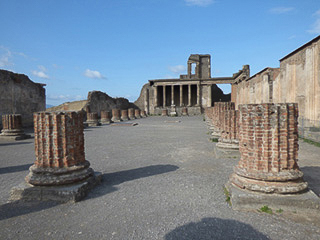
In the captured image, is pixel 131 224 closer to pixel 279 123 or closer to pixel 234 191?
pixel 234 191

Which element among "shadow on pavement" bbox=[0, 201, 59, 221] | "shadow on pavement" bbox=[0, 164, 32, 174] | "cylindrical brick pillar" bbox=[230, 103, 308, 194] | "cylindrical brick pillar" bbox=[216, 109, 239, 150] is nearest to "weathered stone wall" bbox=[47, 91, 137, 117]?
"shadow on pavement" bbox=[0, 164, 32, 174]

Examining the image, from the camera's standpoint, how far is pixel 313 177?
4.34 m

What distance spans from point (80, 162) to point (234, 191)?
8.76 feet

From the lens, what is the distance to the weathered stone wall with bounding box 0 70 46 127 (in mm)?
14250

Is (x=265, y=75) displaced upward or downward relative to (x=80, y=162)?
upward

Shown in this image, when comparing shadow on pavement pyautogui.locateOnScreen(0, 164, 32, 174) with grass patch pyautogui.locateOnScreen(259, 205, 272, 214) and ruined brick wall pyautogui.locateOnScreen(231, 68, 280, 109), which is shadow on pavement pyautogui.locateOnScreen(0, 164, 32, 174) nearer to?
grass patch pyautogui.locateOnScreen(259, 205, 272, 214)

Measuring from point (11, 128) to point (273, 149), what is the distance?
36.5 ft

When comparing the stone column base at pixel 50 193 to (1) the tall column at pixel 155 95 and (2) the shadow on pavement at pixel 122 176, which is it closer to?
(2) the shadow on pavement at pixel 122 176

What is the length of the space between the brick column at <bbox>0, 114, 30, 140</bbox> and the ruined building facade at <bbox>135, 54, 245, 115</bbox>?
27.2 metres

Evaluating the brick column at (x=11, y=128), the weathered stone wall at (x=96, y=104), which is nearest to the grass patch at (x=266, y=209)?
the brick column at (x=11, y=128)

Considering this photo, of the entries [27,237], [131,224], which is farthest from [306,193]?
[27,237]

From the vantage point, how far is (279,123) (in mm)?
3414

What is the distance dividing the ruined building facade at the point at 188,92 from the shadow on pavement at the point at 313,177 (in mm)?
31627

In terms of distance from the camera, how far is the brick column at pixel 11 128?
404 inches
